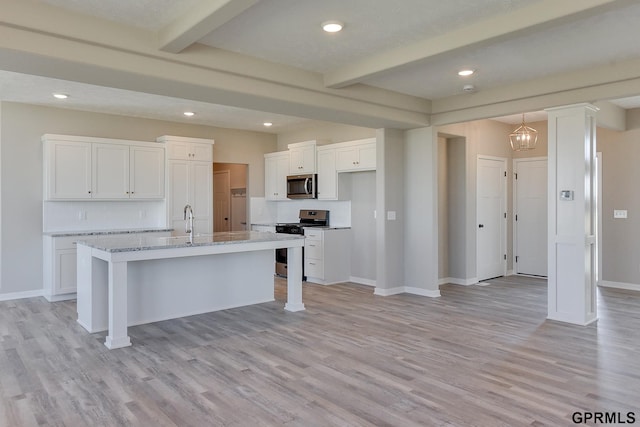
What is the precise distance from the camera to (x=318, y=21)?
11.0ft

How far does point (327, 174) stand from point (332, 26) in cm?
376

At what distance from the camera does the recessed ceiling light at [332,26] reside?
11.1 ft

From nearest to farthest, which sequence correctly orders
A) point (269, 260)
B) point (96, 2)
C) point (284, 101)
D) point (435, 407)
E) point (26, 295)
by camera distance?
1. point (435, 407)
2. point (96, 2)
3. point (284, 101)
4. point (269, 260)
5. point (26, 295)

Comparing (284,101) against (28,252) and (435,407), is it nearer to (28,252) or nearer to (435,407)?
(435,407)

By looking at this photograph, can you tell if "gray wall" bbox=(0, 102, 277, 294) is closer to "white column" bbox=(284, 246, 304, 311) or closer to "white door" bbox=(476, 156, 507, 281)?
"white column" bbox=(284, 246, 304, 311)

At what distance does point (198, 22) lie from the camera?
9.96 feet

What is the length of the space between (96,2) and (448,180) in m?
5.35

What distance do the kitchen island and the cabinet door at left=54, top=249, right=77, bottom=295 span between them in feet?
4.11

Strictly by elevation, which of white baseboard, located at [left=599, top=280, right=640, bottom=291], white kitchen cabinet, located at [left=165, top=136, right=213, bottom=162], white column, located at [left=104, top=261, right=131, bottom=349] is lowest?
white baseboard, located at [left=599, top=280, right=640, bottom=291]

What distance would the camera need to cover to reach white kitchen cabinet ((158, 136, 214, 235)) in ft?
22.6

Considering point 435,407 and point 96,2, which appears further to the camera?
point 96,2

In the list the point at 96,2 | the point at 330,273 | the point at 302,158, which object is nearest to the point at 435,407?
the point at 96,2

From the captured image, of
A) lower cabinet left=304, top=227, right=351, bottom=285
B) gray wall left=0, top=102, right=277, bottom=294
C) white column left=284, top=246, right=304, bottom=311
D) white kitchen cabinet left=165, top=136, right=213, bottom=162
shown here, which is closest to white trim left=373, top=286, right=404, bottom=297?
lower cabinet left=304, top=227, right=351, bottom=285

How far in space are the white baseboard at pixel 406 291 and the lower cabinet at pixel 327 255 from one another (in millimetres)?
888
